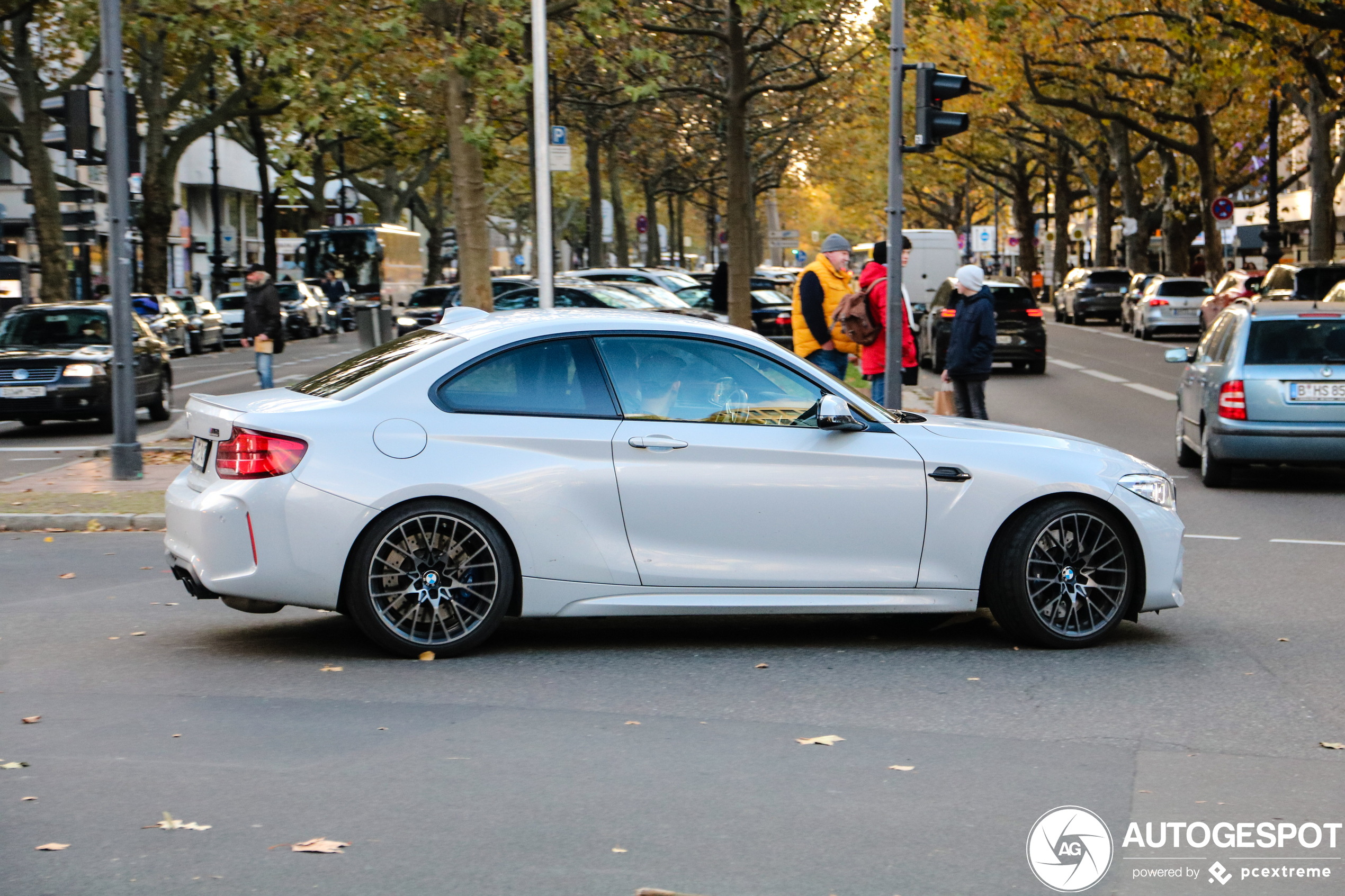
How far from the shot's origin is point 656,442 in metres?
7.11

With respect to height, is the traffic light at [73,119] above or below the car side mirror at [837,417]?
above

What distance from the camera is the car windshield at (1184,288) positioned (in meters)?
40.4

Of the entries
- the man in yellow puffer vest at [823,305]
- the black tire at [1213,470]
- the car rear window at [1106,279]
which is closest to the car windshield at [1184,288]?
the car rear window at [1106,279]

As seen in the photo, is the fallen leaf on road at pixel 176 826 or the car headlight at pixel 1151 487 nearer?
the fallen leaf on road at pixel 176 826

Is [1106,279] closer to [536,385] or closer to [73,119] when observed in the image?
[73,119]

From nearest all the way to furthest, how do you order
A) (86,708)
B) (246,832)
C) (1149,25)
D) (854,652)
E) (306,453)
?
(246,832) → (86,708) → (306,453) → (854,652) → (1149,25)

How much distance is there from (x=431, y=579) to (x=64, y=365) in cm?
1396

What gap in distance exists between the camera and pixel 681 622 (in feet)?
26.7

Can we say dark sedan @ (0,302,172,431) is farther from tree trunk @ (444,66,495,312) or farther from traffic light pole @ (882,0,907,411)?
traffic light pole @ (882,0,907,411)

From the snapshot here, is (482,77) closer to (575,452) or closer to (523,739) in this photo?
(575,452)

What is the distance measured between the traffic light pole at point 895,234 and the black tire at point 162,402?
10.4m

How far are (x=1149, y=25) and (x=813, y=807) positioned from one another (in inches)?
1395

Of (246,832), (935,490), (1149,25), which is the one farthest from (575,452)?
(1149,25)

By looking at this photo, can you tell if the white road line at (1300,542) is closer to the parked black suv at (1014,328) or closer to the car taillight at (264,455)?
the car taillight at (264,455)
